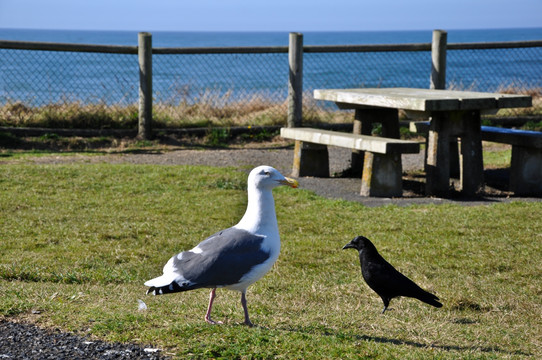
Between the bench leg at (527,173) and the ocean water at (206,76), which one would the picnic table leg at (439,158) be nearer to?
the bench leg at (527,173)

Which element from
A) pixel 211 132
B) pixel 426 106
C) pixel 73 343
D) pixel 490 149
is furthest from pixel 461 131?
pixel 73 343

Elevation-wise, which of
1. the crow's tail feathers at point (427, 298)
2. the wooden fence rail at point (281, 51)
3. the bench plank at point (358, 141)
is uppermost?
the wooden fence rail at point (281, 51)

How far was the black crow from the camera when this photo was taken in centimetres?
464

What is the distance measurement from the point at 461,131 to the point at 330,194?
67.9 inches

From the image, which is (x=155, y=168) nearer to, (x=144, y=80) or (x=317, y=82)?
(x=144, y=80)

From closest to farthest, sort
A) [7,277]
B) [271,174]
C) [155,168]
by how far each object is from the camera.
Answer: [271,174], [7,277], [155,168]

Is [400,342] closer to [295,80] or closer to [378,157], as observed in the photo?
[378,157]

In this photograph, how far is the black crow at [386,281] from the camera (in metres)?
4.64

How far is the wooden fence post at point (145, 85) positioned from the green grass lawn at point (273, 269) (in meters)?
2.69

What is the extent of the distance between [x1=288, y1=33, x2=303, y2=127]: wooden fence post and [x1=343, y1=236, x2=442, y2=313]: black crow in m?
7.58

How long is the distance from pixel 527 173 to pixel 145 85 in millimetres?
6159

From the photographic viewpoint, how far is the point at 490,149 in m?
11.9

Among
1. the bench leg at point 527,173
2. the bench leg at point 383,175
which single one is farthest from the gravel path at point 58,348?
the bench leg at point 527,173

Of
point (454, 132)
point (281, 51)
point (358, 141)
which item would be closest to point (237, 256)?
point (358, 141)
